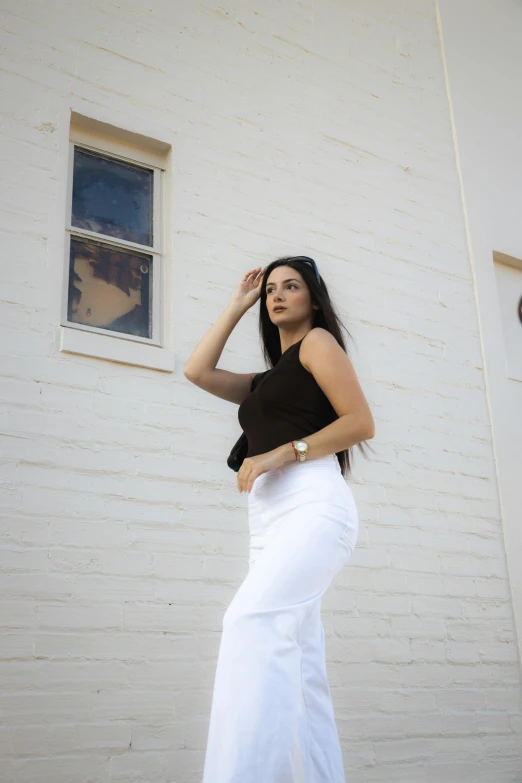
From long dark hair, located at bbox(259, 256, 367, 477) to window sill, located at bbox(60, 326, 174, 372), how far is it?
2.79 ft

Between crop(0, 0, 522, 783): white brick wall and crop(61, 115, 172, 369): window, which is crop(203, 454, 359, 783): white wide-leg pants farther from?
crop(61, 115, 172, 369): window

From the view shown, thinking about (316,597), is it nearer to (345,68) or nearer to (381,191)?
(381,191)

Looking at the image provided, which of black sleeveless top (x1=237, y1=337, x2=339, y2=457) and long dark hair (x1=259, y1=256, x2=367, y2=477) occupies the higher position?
long dark hair (x1=259, y1=256, x2=367, y2=477)

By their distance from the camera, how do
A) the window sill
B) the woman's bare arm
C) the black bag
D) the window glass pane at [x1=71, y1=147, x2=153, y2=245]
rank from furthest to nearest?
the window glass pane at [x1=71, y1=147, x2=153, y2=245]
the window sill
the woman's bare arm
the black bag

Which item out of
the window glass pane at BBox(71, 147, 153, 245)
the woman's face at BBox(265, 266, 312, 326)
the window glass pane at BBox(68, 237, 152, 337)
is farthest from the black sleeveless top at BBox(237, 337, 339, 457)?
the window glass pane at BBox(71, 147, 153, 245)

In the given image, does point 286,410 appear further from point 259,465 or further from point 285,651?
point 285,651

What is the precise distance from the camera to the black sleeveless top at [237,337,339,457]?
2.59 meters

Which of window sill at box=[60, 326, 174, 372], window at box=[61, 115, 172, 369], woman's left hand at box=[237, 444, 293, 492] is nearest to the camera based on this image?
woman's left hand at box=[237, 444, 293, 492]

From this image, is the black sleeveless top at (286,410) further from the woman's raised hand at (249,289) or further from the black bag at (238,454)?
the woman's raised hand at (249,289)

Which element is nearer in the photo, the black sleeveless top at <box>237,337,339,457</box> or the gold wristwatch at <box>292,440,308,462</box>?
the gold wristwatch at <box>292,440,308,462</box>

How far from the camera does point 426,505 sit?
4578mm

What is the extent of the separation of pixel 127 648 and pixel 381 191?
3101 mm

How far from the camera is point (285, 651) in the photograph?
215 cm

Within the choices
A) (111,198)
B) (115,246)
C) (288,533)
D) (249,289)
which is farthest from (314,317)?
(111,198)
